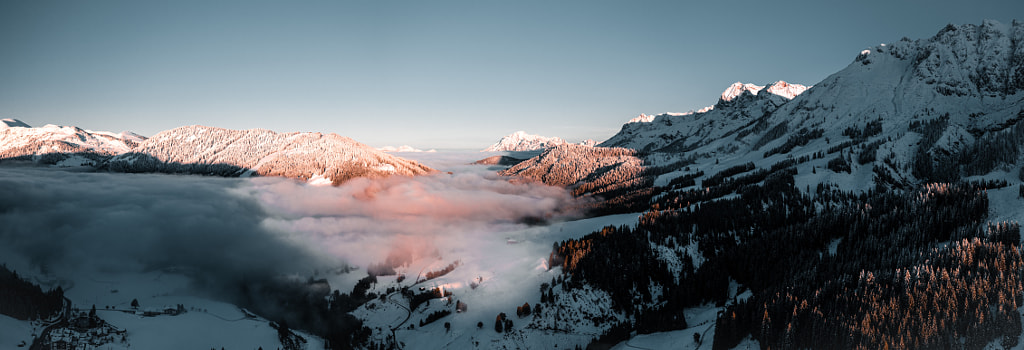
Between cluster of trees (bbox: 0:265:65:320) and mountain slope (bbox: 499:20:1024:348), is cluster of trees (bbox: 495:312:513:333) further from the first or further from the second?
cluster of trees (bbox: 0:265:65:320)

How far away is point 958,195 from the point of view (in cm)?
9350

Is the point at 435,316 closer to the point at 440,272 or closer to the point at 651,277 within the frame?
the point at 440,272

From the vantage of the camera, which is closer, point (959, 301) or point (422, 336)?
point (959, 301)

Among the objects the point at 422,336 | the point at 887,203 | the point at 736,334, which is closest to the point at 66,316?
the point at 422,336

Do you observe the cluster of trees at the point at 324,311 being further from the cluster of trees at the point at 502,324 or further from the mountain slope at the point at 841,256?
the mountain slope at the point at 841,256

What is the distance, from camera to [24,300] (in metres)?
75.3

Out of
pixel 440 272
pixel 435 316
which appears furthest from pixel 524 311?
pixel 440 272

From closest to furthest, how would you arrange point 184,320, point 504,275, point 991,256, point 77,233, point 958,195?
1. point 991,256
2. point 958,195
3. point 184,320
4. point 504,275
5. point 77,233

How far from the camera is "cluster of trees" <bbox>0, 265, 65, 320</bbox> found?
70.4m

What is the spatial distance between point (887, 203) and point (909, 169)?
98473 millimetres

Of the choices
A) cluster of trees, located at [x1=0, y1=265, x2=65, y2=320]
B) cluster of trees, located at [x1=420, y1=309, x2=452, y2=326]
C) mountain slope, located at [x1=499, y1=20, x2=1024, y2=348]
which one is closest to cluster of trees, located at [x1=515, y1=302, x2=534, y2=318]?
mountain slope, located at [x1=499, y1=20, x2=1024, y2=348]

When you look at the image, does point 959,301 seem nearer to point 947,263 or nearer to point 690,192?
point 947,263

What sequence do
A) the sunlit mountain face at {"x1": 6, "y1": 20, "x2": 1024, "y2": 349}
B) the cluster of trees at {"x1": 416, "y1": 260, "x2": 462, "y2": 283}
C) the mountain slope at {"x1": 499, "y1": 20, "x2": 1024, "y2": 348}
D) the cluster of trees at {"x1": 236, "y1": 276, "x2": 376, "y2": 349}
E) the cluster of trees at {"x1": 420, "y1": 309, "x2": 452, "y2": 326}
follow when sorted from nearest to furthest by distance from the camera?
the mountain slope at {"x1": 499, "y1": 20, "x2": 1024, "y2": 348} → the sunlit mountain face at {"x1": 6, "y1": 20, "x2": 1024, "y2": 349} → the cluster of trees at {"x1": 420, "y1": 309, "x2": 452, "y2": 326} → the cluster of trees at {"x1": 236, "y1": 276, "x2": 376, "y2": 349} → the cluster of trees at {"x1": 416, "y1": 260, "x2": 462, "y2": 283}

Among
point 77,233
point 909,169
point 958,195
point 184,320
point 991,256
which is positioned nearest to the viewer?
point 991,256
